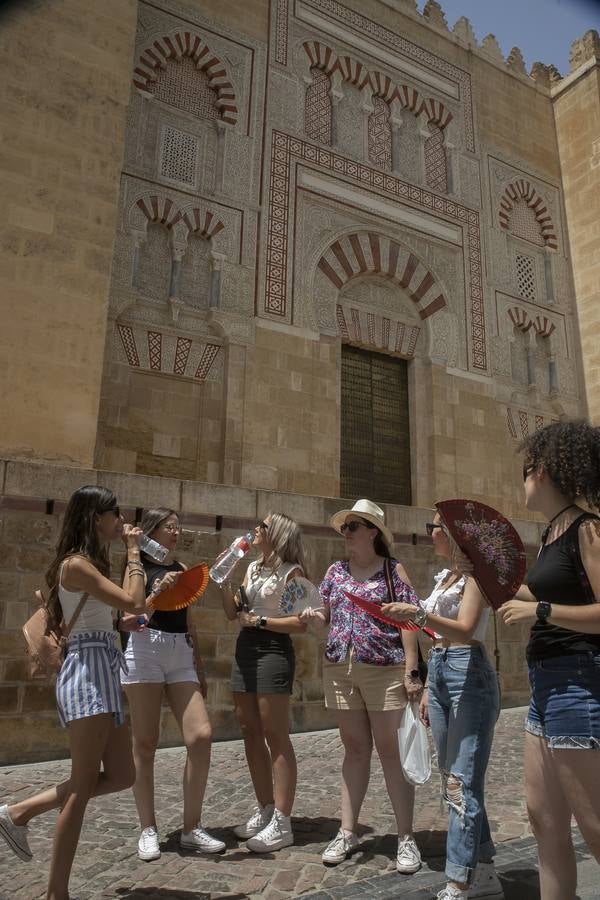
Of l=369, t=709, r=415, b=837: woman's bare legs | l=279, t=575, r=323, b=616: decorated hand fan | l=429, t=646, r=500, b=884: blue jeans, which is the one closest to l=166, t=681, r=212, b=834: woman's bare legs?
l=279, t=575, r=323, b=616: decorated hand fan

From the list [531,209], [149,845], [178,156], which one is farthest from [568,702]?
[531,209]

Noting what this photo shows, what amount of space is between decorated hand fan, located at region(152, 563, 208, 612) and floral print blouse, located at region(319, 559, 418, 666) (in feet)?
2.02

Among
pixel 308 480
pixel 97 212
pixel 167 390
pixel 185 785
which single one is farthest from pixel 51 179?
pixel 185 785

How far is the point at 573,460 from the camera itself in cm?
202

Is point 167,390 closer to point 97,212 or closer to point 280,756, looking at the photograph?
point 97,212

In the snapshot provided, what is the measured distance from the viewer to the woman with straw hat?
2889mm

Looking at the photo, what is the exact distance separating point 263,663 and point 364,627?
1.81 feet

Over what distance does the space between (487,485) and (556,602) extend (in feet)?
28.0

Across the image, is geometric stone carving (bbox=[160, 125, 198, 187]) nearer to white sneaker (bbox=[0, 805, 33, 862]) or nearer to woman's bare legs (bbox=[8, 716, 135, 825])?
woman's bare legs (bbox=[8, 716, 135, 825])

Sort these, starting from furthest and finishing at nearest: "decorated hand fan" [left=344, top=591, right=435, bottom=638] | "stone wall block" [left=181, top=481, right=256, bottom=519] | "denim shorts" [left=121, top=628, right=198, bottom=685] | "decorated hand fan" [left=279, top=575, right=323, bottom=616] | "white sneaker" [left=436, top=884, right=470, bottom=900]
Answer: "stone wall block" [left=181, top=481, right=256, bottom=519], "decorated hand fan" [left=279, top=575, right=323, bottom=616], "denim shorts" [left=121, top=628, right=198, bottom=685], "decorated hand fan" [left=344, top=591, right=435, bottom=638], "white sneaker" [left=436, top=884, right=470, bottom=900]

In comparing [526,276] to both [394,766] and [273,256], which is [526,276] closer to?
[273,256]

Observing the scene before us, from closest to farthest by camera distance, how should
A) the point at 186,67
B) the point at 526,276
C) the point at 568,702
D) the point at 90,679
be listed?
the point at 568,702
the point at 90,679
the point at 186,67
the point at 526,276

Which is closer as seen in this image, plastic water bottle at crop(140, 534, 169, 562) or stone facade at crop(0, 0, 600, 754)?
plastic water bottle at crop(140, 534, 169, 562)

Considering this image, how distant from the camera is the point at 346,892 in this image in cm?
251
